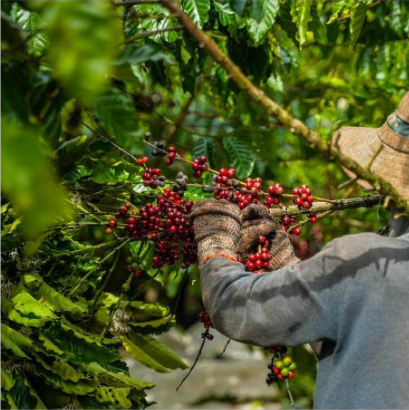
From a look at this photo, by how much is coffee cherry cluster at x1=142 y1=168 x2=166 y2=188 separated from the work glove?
136mm

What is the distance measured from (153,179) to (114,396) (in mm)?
746

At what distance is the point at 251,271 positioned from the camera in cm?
230

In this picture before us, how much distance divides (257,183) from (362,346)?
617 millimetres

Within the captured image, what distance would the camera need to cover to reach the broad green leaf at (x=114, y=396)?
240 cm

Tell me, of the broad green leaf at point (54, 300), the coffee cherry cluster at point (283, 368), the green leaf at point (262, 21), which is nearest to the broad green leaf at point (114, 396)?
the broad green leaf at point (54, 300)

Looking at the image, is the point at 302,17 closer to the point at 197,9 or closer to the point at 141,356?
the point at 197,9

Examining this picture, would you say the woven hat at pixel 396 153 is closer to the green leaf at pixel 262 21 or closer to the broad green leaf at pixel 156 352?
the green leaf at pixel 262 21

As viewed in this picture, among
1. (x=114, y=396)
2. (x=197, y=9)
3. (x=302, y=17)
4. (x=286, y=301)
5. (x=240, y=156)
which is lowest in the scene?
(x=114, y=396)

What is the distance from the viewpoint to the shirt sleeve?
1952mm

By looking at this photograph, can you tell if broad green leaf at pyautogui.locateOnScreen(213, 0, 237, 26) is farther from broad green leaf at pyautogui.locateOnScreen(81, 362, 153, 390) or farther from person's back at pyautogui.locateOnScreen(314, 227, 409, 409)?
broad green leaf at pyautogui.locateOnScreen(81, 362, 153, 390)

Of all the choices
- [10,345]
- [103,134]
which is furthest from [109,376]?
[103,134]

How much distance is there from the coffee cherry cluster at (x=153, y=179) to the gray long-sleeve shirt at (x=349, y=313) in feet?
1.52

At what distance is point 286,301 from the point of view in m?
1.98

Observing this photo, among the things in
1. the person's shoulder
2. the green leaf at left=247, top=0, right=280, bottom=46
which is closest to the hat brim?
the person's shoulder
